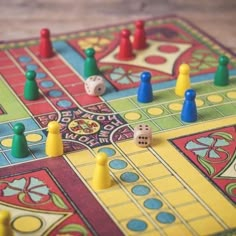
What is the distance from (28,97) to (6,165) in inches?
14.3

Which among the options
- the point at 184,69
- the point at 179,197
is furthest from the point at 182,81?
the point at 179,197

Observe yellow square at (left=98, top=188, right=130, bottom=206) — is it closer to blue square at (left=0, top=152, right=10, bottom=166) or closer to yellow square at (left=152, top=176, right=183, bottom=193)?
yellow square at (left=152, top=176, right=183, bottom=193)

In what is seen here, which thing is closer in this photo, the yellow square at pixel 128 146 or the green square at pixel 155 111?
the yellow square at pixel 128 146

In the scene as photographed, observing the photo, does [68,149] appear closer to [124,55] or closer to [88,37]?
[124,55]

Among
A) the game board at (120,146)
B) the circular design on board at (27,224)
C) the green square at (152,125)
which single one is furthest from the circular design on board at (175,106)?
the circular design on board at (27,224)

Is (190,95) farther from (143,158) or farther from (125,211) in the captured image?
(125,211)

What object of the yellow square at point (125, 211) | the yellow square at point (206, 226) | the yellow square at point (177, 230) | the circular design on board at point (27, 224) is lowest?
the circular design on board at point (27, 224)

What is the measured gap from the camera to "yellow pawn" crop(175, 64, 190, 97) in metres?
2.11

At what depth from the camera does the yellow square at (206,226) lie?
153 cm

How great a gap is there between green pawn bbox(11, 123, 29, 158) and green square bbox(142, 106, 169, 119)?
0.40 meters

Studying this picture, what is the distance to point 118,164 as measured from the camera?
176 cm

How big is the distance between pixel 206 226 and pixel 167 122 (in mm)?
482

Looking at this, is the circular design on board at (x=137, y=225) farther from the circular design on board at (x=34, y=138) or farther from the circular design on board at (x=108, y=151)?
the circular design on board at (x=34, y=138)

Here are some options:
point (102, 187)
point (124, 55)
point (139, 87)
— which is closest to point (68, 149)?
point (102, 187)
